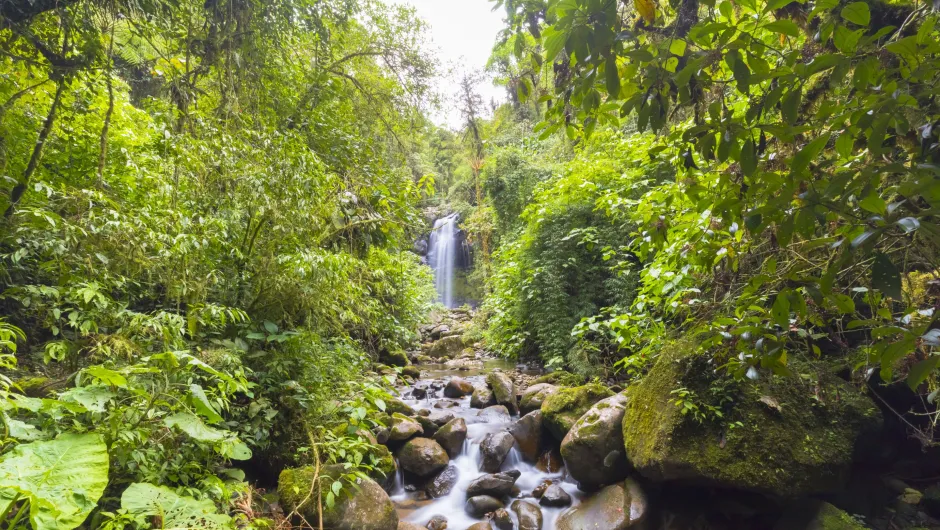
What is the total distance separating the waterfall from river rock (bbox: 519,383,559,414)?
43.3 ft

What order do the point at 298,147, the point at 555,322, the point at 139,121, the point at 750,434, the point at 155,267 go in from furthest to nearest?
the point at 555,322 < the point at 139,121 < the point at 298,147 < the point at 750,434 < the point at 155,267

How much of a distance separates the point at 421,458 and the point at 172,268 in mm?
3270

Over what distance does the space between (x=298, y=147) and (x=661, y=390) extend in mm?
4031

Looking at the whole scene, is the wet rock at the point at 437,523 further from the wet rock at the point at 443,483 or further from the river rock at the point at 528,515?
the river rock at the point at 528,515

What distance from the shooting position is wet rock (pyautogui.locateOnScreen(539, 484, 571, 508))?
13.6ft

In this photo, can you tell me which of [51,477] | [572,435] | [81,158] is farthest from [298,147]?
[572,435]

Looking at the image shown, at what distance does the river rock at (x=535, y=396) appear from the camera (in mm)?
5668

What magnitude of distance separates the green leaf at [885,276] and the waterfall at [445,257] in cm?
1836

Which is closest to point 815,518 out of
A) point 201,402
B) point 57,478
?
point 201,402

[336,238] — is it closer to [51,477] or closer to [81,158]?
[81,158]

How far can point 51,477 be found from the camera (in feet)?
5.06

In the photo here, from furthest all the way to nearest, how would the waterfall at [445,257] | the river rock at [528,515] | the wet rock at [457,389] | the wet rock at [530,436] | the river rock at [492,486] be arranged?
the waterfall at [445,257]
the wet rock at [457,389]
the wet rock at [530,436]
the river rock at [492,486]
the river rock at [528,515]

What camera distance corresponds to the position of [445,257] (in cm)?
2000

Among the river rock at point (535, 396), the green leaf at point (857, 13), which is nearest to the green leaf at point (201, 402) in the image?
the green leaf at point (857, 13)
